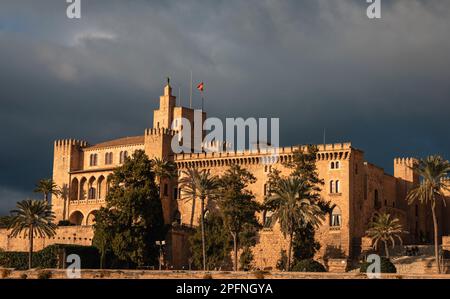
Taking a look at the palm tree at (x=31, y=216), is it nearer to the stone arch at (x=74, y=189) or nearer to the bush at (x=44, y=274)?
the bush at (x=44, y=274)

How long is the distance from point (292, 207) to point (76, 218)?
31516 millimetres

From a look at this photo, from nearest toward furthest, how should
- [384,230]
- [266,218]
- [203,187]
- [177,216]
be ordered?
[384,230] → [203,187] → [266,218] → [177,216]

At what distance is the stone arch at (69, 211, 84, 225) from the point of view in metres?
104

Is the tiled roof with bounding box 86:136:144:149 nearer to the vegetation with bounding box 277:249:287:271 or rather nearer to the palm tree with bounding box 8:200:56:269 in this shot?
the palm tree with bounding box 8:200:56:269

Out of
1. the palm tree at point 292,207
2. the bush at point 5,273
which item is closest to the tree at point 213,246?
the palm tree at point 292,207

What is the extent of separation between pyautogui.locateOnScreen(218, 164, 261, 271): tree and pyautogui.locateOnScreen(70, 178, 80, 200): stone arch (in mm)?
21194

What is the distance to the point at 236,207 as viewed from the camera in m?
86.4

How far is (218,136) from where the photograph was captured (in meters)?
106

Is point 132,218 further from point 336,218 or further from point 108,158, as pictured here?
point 108,158

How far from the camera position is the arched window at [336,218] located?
8919 centimetres

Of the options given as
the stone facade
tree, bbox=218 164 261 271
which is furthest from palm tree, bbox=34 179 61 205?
tree, bbox=218 164 261 271

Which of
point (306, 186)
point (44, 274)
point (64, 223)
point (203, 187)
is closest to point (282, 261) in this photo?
point (306, 186)
